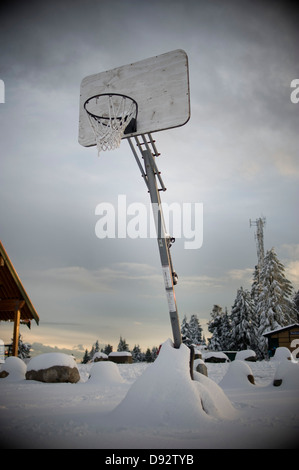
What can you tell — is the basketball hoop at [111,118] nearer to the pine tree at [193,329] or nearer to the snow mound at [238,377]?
the snow mound at [238,377]

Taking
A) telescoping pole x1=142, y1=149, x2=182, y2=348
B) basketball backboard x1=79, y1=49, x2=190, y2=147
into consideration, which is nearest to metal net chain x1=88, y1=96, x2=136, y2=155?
basketball backboard x1=79, y1=49, x2=190, y2=147

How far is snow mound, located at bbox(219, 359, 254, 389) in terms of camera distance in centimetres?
1088

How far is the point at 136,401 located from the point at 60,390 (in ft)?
15.7

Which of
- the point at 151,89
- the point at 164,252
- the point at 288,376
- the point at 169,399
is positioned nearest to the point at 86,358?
the point at 288,376

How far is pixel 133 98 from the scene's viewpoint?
791 centimetres

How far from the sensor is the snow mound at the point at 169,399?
4.56 metres

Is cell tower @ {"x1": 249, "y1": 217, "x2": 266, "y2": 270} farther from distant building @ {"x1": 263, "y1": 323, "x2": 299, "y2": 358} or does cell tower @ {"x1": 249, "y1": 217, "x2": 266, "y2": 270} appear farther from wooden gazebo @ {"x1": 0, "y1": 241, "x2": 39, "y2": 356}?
wooden gazebo @ {"x1": 0, "y1": 241, "x2": 39, "y2": 356}

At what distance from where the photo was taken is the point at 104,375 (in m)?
11.1

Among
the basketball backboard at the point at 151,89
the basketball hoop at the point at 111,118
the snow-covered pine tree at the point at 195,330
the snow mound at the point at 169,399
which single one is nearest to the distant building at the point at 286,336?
the snow-covered pine tree at the point at 195,330

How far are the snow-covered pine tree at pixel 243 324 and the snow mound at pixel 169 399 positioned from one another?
1347 inches

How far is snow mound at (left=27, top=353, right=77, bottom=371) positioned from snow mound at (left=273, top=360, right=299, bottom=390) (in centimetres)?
705

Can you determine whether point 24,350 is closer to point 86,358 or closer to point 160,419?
point 86,358
